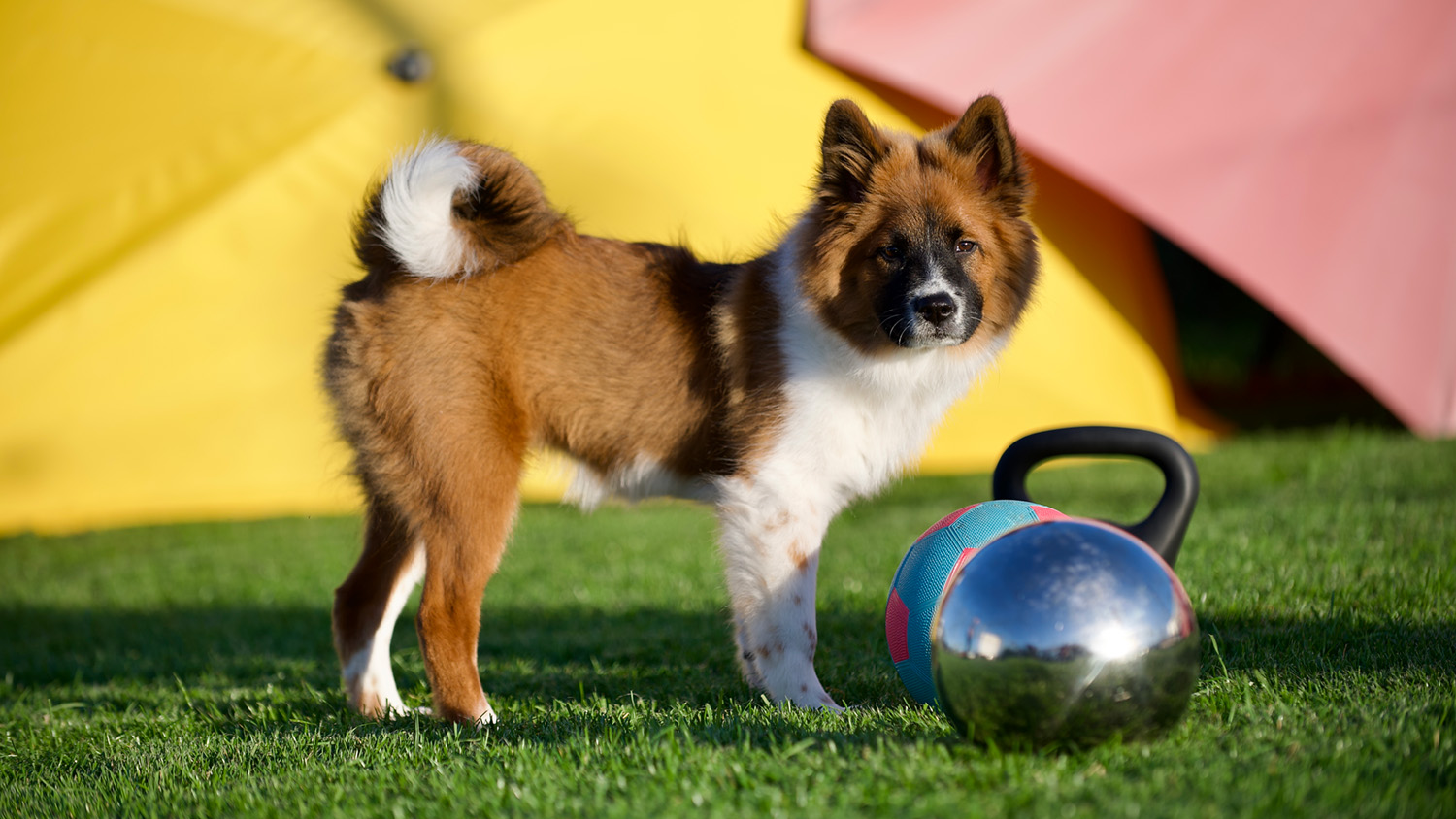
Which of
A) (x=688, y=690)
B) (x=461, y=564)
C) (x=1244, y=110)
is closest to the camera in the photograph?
(x=461, y=564)

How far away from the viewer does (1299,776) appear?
6.86 ft

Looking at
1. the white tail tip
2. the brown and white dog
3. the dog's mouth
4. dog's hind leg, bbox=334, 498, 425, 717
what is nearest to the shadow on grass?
dog's hind leg, bbox=334, 498, 425, 717

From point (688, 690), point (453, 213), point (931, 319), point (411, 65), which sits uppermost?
point (411, 65)

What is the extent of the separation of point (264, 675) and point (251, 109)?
4.82m

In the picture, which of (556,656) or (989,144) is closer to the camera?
(989,144)

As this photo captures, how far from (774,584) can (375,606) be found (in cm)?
141

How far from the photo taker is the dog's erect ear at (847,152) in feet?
11.6

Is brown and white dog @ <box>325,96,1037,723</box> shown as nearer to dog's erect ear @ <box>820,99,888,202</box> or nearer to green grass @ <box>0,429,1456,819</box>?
dog's erect ear @ <box>820,99,888,202</box>

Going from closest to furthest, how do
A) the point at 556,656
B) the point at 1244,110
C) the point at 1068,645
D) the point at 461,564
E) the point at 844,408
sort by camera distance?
the point at 1068,645
the point at 461,564
the point at 844,408
the point at 556,656
the point at 1244,110

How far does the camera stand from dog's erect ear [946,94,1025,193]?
348cm

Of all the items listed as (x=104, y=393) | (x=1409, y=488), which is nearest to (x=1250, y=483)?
(x=1409, y=488)

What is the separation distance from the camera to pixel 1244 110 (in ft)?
26.4

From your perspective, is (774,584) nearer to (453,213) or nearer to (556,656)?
(556,656)

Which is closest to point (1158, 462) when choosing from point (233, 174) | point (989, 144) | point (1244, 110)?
point (989, 144)
